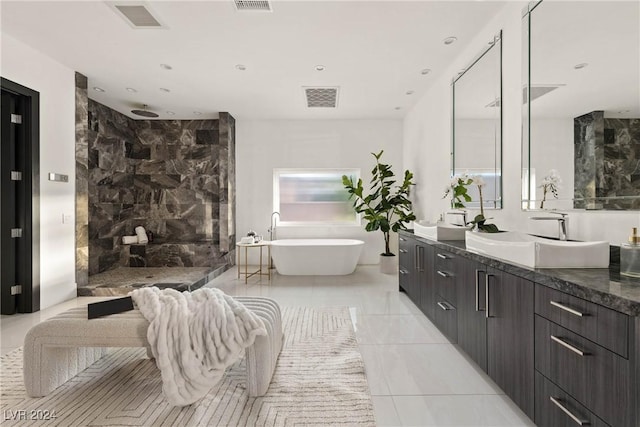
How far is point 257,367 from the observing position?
1.90m

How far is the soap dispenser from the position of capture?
133 centimetres

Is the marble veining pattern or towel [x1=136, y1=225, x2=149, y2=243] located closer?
the marble veining pattern

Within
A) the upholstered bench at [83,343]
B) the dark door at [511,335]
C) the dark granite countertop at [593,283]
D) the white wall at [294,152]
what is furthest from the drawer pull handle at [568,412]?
→ the white wall at [294,152]

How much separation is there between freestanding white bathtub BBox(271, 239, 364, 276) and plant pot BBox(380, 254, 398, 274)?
51cm

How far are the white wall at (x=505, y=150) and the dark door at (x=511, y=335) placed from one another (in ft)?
2.04

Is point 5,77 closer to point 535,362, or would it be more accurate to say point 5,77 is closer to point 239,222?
point 239,222

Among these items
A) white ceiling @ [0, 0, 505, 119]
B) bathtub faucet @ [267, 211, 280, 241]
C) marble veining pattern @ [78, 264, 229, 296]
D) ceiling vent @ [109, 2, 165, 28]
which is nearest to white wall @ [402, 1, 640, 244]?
white ceiling @ [0, 0, 505, 119]

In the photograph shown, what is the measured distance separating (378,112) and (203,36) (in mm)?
3229

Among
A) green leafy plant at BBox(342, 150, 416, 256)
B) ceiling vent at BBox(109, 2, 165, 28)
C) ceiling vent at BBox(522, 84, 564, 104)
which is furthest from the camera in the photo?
green leafy plant at BBox(342, 150, 416, 256)

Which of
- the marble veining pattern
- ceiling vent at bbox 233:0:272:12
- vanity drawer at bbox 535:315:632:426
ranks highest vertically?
ceiling vent at bbox 233:0:272:12

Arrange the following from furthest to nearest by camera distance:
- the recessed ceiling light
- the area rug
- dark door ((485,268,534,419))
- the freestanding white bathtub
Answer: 1. the freestanding white bathtub
2. the recessed ceiling light
3. the area rug
4. dark door ((485,268,534,419))

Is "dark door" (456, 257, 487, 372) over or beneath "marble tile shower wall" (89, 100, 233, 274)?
beneath

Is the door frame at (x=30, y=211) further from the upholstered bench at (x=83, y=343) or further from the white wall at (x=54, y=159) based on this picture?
the upholstered bench at (x=83, y=343)

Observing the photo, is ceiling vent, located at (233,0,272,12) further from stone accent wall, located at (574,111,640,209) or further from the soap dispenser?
the soap dispenser
